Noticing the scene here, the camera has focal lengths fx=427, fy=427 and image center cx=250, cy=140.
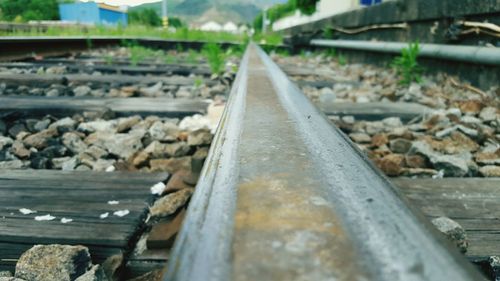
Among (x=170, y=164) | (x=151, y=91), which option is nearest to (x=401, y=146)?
(x=170, y=164)

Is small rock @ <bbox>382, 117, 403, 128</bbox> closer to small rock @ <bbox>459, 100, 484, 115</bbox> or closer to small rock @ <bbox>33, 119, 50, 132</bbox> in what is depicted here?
small rock @ <bbox>459, 100, 484, 115</bbox>

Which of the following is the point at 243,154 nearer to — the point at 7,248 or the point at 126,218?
the point at 126,218

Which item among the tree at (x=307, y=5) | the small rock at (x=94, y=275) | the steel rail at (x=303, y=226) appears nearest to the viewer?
the steel rail at (x=303, y=226)

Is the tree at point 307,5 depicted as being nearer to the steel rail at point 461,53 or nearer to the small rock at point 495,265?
the steel rail at point 461,53

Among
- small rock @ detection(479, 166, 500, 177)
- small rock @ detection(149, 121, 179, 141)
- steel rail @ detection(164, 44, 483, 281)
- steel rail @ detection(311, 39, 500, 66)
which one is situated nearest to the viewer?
steel rail @ detection(164, 44, 483, 281)

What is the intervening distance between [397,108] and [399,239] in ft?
7.22

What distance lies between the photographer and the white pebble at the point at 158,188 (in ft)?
3.88

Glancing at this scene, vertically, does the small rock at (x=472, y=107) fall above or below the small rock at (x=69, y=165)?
above

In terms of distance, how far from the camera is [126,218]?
100cm

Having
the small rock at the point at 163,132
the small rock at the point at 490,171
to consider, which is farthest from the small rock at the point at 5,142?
the small rock at the point at 490,171

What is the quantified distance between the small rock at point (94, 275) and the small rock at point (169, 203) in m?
0.26

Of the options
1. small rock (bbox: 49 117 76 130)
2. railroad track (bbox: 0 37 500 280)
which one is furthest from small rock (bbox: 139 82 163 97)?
small rock (bbox: 49 117 76 130)

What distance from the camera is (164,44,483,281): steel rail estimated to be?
1.06 ft

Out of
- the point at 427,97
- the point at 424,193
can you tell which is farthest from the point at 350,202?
the point at 427,97
